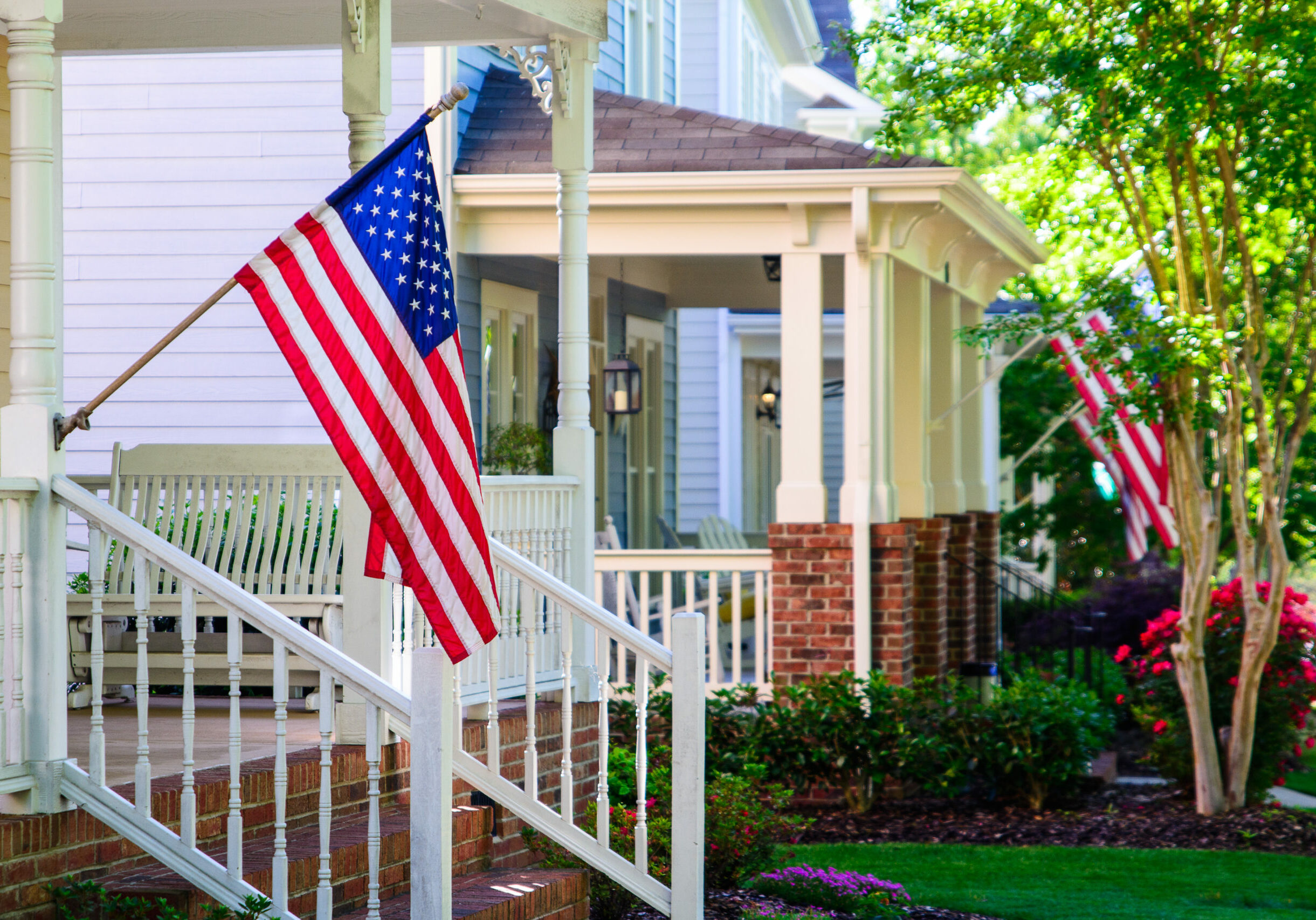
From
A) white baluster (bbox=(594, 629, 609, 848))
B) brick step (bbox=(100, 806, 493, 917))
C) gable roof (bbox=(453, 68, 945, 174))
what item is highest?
gable roof (bbox=(453, 68, 945, 174))

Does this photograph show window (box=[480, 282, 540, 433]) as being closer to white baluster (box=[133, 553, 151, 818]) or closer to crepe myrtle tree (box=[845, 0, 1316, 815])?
crepe myrtle tree (box=[845, 0, 1316, 815])

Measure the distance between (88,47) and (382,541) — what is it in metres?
4.11

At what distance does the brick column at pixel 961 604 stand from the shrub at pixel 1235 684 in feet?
6.53

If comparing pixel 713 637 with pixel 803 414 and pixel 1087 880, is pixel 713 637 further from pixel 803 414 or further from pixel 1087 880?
pixel 1087 880

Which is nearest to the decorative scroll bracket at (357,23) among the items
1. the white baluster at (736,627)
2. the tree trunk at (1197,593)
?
the white baluster at (736,627)

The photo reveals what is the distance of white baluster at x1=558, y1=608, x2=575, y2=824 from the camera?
5.81 metres

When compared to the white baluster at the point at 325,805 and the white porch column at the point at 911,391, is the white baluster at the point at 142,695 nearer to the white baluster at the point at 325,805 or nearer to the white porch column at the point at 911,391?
the white baluster at the point at 325,805

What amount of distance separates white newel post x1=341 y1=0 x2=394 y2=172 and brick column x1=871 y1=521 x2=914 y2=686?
198 inches

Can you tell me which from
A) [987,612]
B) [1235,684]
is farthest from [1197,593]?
[987,612]

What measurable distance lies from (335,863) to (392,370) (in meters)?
1.71

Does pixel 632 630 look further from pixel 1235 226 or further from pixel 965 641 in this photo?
pixel 965 641

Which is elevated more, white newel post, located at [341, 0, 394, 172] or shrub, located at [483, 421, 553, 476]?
white newel post, located at [341, 0, 394, 172]

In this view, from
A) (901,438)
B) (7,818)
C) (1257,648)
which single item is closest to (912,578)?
(901,438)

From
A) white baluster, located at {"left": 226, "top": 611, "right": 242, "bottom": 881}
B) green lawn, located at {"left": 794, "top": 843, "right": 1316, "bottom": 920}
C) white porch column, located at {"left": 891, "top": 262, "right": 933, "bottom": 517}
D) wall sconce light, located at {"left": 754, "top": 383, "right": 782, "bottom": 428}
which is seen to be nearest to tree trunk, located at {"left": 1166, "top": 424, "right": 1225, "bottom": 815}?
green lawn, located at {"left": 794, "top": 843, "right": 1316, "bottom": 920}
